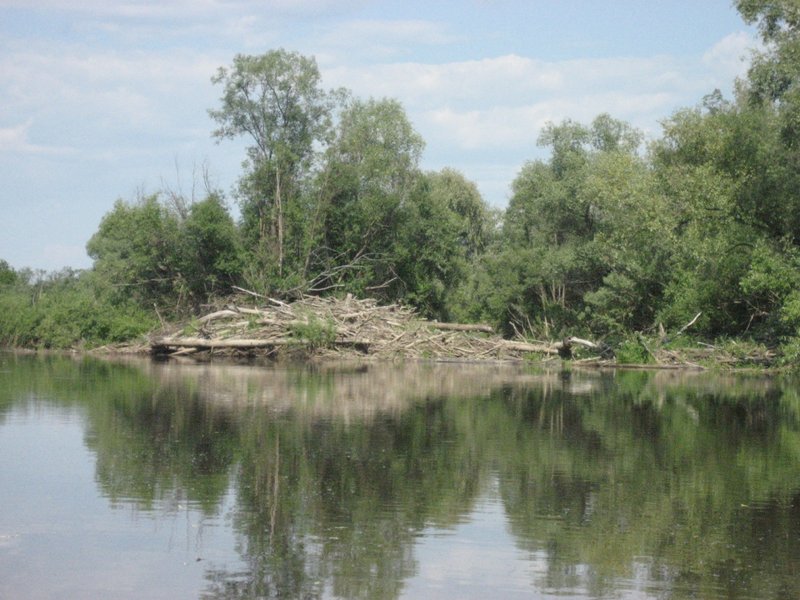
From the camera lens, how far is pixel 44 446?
14.6 metres

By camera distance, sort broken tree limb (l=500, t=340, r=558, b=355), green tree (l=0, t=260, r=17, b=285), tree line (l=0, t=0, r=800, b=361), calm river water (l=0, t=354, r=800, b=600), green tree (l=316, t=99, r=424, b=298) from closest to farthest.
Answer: calm river water (l=0, t=354, r=800, b=600) < tree line (l=0, t=0, r=800, b=361) < broken tree limb (l=500, t=340, r=558, b=355) < green tree (l=316, t=99, r=424, b=298) < green tree (l=0, t=260, r=17, b=285)

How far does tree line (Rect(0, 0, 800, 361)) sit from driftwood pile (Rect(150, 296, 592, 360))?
5.08 meters

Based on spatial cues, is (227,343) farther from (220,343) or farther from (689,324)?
(689,324)

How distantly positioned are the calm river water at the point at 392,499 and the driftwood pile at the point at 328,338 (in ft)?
56.1

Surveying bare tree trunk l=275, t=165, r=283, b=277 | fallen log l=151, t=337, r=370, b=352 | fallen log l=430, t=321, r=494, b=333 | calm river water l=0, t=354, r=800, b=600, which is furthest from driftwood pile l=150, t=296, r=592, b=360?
calm river water l=0, t=354, r=800, b=600

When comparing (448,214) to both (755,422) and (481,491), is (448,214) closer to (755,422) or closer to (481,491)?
(755,422)

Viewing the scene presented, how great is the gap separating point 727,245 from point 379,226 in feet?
72.8

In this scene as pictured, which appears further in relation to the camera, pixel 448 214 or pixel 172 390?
pixel 448 214

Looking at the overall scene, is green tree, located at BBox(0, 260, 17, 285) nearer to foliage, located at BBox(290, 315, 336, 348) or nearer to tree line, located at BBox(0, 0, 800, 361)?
tree line, located at BBox(0, 0, 800, 361)

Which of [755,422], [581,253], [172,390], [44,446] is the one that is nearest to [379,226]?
[581,253]

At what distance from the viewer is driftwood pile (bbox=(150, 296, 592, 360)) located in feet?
130

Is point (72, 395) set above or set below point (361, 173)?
below

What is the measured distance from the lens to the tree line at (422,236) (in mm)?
36438

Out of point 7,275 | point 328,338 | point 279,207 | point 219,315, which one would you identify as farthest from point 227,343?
point 7,275
